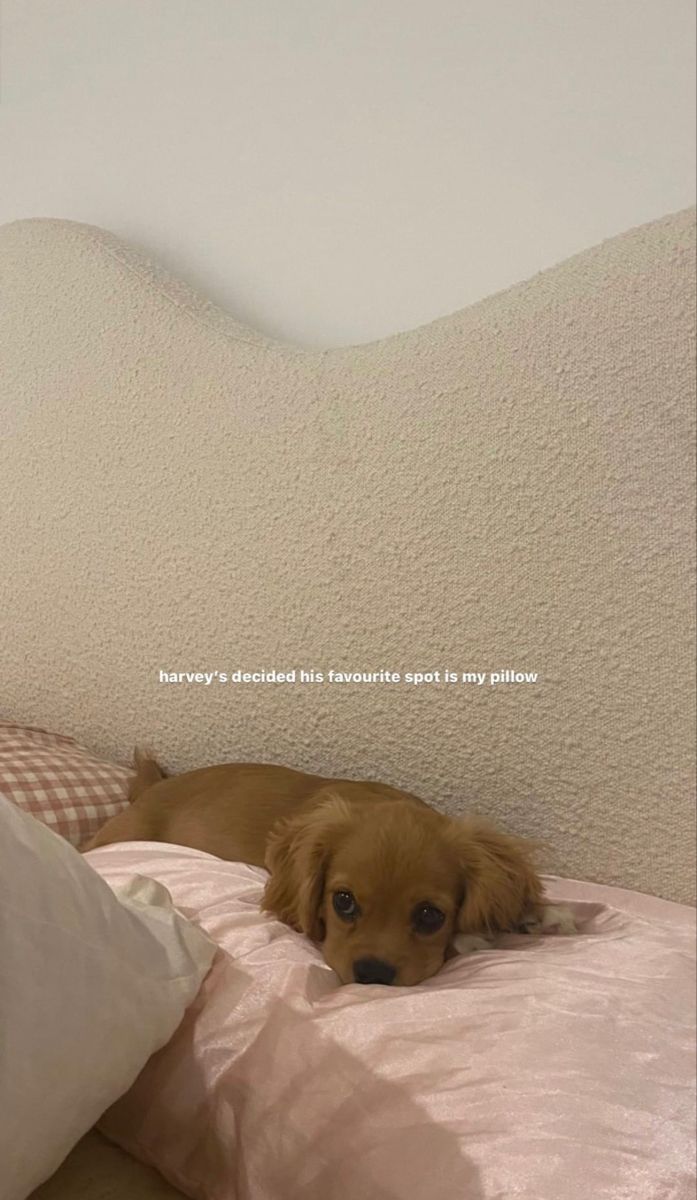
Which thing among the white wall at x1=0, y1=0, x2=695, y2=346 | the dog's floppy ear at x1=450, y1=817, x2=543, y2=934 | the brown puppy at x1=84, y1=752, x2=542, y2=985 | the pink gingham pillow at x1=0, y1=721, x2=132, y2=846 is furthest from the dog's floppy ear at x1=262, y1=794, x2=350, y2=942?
the white wall at x1=0, y1=0, x2=695, y2=346

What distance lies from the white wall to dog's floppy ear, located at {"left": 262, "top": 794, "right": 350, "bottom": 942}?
0.64m

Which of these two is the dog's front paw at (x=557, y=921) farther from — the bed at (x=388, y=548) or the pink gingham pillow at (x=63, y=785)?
the pink gingham pillow at (x=63, y=785)

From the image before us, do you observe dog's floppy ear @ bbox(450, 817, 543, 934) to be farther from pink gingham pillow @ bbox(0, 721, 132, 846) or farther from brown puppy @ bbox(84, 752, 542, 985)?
pink gingham pillow @ bbox(0, 721, 132, 846)

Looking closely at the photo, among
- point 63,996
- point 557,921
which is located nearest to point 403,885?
point 557,921

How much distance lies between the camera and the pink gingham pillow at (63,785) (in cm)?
122

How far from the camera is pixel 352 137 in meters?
1.28

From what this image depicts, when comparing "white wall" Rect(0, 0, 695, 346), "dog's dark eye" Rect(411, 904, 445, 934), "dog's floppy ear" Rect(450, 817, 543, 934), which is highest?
"white wall" Rect(0, 0, 695, 346)

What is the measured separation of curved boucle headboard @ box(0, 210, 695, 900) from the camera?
0.89 m

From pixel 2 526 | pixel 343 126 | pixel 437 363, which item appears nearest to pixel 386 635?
pixel 437 363

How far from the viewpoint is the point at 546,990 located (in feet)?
2.37

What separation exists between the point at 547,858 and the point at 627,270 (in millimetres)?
565

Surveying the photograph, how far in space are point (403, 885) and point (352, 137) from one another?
951mm

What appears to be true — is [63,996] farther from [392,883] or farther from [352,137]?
[352,137]

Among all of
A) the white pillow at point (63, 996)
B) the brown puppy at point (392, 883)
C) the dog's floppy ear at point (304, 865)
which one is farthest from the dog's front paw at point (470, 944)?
the white pillow at point (63, 996)
